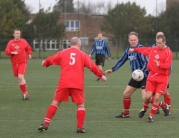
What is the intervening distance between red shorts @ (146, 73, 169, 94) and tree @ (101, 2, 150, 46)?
116ft

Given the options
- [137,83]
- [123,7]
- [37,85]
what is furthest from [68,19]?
[137,83]

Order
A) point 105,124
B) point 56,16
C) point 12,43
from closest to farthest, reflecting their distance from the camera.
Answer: point 105,124, point 12,43, point 56,16

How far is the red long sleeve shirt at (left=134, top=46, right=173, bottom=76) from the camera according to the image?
985cm

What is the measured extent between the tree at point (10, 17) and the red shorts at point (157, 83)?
1422 inches

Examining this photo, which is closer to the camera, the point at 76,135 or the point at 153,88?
the point at 76,135

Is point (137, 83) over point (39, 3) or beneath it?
Result: beneath

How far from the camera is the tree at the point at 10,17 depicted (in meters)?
46.2

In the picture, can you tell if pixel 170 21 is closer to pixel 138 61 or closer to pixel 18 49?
pixel 18 49

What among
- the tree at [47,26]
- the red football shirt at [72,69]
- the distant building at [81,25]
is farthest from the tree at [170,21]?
the red football shirt at [72,69]

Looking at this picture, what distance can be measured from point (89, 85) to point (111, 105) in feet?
18.5

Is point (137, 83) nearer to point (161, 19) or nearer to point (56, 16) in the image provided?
point (161, 19)

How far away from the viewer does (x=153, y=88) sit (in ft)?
33.1

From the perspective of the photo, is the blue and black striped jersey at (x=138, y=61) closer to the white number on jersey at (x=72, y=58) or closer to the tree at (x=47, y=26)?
the white number on jersey at (x=72, y=58)

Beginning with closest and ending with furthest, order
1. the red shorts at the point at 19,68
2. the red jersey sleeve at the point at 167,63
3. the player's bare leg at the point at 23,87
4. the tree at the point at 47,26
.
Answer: the red jersey sleeve at the point at 167,63, the player's bare leg at the point at 23,87, the red shorts at the point at 19,68, the tree at the point at 47,26
